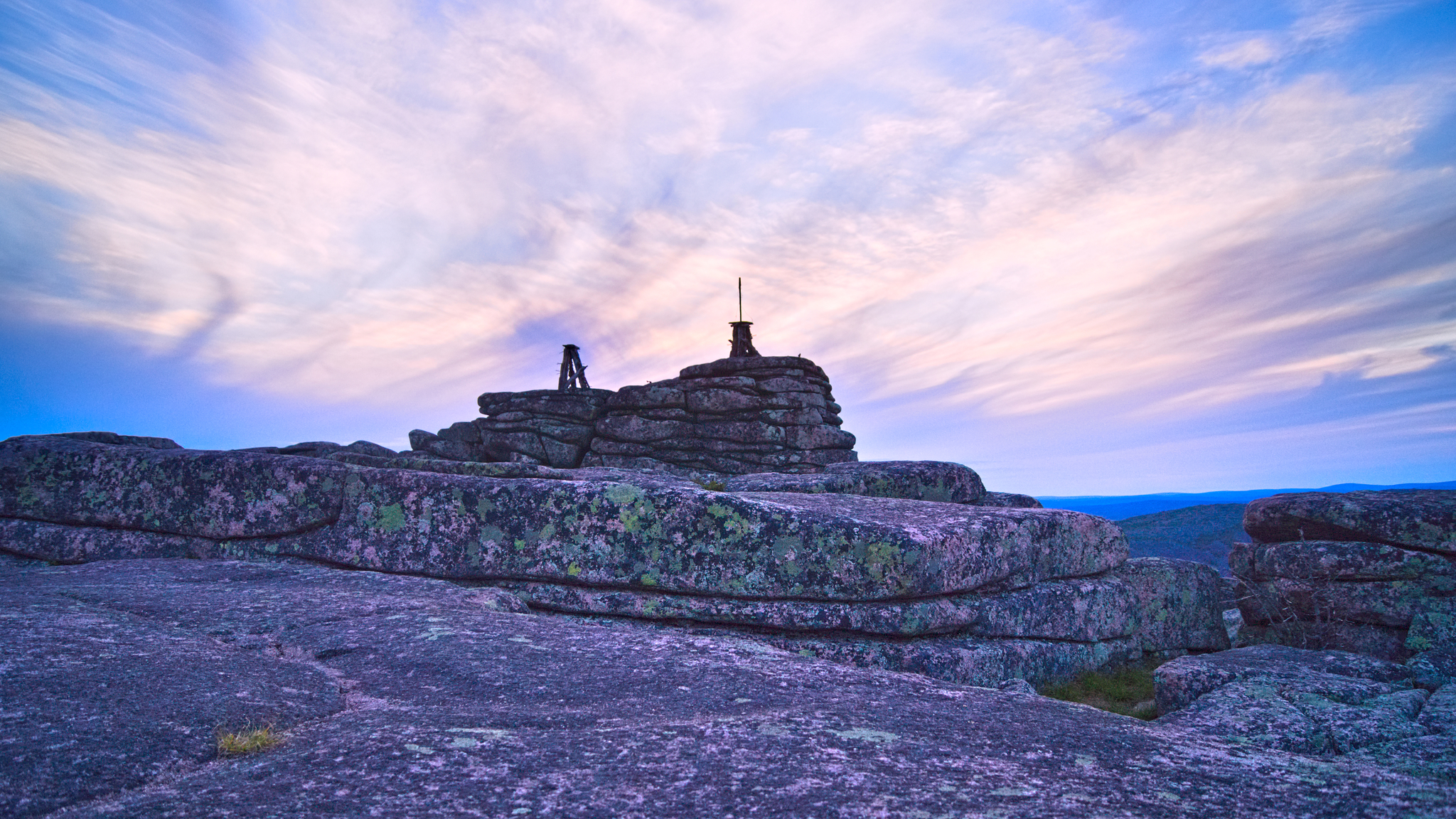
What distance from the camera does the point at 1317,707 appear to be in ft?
29.2

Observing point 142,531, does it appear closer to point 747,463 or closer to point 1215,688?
point 1215,688

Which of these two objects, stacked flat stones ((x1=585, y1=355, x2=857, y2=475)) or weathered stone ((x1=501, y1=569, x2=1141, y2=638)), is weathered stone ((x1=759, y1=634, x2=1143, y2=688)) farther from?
stacked flat stones ((x1=585, y1=355, x2=857, y2=475))

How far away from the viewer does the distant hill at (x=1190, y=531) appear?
184ft

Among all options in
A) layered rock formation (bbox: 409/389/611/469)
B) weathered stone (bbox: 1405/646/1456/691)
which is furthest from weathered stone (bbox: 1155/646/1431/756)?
layered rock formation (bbox: 409/389/611/469)

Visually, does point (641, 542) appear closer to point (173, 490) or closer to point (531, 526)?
point (531, 526)

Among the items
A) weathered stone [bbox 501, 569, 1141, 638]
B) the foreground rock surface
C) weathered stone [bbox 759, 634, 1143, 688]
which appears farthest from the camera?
weathered stone [bbox 501, 569, 1141, 638]

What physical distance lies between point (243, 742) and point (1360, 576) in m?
18.7

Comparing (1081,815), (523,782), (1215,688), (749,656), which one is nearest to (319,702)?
(523,782)

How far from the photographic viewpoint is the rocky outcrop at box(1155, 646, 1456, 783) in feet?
24.4

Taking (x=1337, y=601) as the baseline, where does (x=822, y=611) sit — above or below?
above

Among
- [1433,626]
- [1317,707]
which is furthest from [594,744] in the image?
[1433,626]

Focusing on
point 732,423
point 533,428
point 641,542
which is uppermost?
point 533,428

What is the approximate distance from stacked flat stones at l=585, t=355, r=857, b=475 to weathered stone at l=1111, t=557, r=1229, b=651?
102 ft

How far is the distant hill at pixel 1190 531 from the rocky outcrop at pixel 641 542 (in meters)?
43.9
